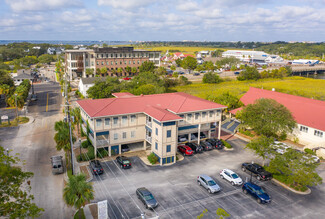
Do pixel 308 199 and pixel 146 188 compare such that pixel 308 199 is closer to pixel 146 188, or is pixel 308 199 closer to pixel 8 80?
pixel 146 188

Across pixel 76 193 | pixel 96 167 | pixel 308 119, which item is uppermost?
pixel 308 119

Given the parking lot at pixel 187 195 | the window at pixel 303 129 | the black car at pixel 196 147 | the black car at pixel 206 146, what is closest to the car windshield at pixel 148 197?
the parking lot at pixel 187 195

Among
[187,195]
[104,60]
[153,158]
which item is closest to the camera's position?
[187,195]

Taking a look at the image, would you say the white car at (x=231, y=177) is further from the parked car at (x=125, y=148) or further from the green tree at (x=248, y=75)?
the green tree at (x=248, y=75)

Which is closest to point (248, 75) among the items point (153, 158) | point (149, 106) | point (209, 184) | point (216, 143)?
point (216, 143)

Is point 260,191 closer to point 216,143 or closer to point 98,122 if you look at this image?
point 216,143

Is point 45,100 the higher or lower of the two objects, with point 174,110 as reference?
lower

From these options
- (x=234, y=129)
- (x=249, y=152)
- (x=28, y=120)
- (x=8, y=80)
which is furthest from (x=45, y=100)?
(x=249, y=152)
